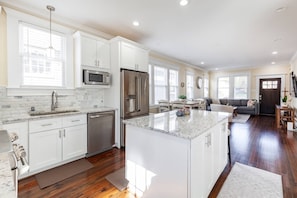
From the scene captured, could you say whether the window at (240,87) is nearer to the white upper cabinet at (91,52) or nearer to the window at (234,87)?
the window at (234,87)

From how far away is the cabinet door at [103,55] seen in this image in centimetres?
345

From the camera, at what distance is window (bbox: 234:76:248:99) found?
8.80 m

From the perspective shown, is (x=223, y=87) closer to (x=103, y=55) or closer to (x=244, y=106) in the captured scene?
(x=244, y=106)

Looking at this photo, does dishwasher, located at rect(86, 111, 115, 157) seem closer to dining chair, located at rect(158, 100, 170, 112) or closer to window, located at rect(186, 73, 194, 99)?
dining chair, located at rect(158, 100, 170, 112)

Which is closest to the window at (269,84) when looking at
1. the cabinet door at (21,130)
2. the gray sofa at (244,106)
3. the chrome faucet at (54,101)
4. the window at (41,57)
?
the gray sofa at (244,106)

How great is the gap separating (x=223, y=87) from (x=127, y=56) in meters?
7.98

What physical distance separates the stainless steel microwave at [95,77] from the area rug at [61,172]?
160cm

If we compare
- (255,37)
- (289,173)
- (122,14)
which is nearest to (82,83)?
(122,14)

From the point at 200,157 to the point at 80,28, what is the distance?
3.49m

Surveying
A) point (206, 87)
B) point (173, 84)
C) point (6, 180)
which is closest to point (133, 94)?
point (6, 180)

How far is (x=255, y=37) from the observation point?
4.02 m

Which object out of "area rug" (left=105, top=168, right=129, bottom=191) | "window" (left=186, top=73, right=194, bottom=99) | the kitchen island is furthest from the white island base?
"window" (left=186, top=73, right=194, bottom=99)

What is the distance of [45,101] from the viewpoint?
116 inches

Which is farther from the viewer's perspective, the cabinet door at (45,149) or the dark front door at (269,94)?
the dark front door at (269,94)
